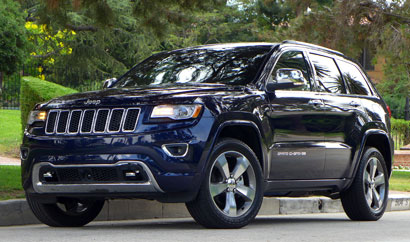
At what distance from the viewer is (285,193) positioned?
873cm

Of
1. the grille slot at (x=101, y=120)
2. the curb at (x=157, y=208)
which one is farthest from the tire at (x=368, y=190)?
the grille slot at (x=101, y=120)

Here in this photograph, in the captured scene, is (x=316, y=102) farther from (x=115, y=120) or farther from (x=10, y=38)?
(x=10, y=38)

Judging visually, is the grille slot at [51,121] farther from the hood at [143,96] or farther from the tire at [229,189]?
the tire at [229,189]

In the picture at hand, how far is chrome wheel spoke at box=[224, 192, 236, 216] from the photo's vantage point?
7.35 metres

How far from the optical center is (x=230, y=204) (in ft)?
24.1

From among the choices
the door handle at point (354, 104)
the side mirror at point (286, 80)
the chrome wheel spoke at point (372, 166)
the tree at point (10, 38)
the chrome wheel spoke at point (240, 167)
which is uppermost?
the side mirror at point (286, 80)

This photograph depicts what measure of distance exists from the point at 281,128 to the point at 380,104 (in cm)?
242

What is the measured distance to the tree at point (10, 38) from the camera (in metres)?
24.5

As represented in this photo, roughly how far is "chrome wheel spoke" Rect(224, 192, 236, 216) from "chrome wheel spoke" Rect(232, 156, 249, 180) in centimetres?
17

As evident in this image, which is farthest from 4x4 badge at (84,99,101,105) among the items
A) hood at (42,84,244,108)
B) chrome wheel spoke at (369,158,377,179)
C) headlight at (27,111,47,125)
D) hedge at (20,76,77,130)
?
hedge at (20,76,77,130)

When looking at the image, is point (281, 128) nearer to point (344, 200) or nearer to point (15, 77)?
point (344, 200)

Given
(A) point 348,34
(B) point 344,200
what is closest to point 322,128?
(B) point 344,200

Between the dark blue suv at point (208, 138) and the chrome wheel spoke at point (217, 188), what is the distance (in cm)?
1

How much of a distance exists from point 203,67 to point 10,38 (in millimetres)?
17500
